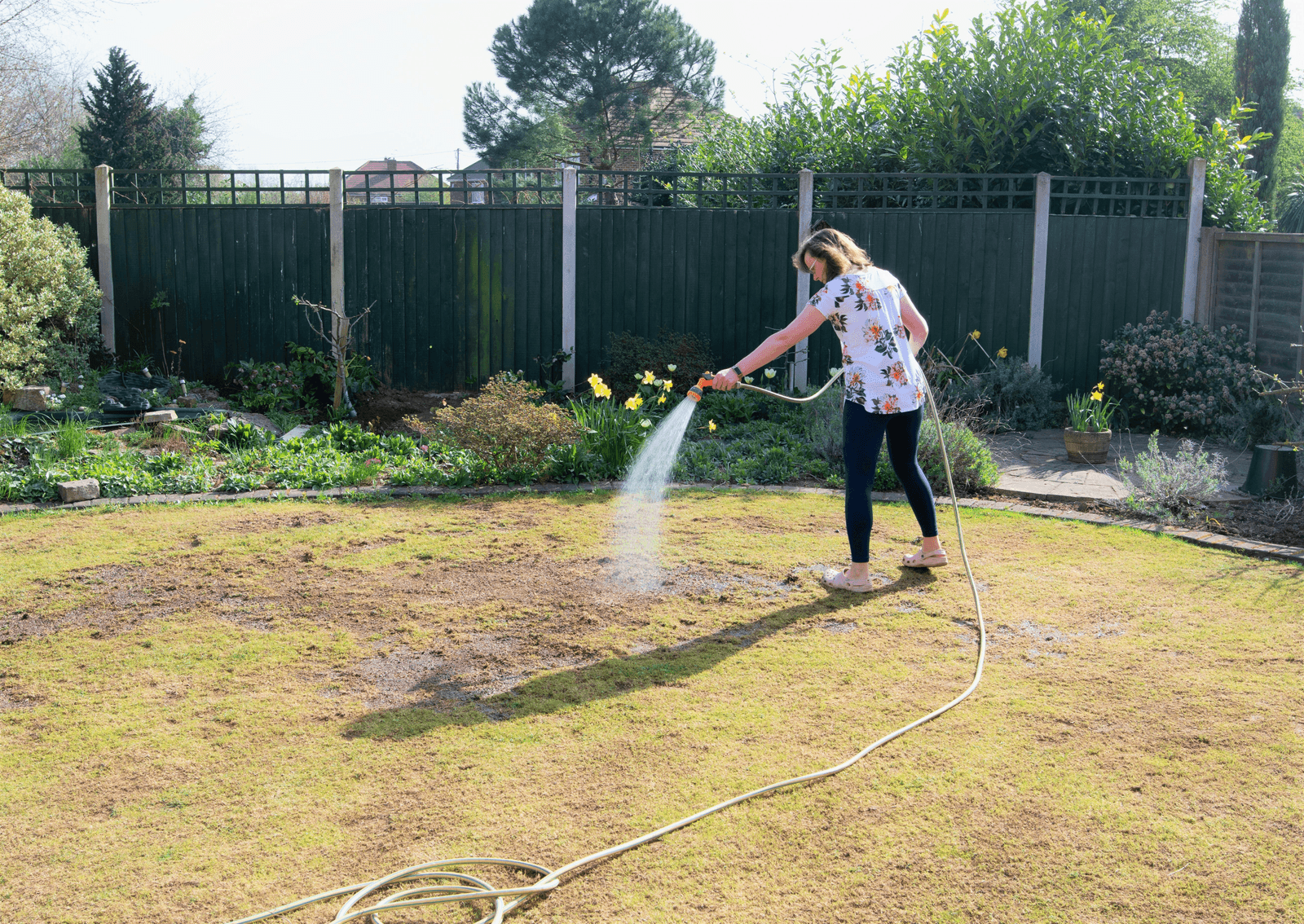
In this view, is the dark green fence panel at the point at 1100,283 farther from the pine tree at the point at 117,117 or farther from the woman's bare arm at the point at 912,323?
the pine tree at the point at 117,117

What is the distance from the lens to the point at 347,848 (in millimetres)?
2789

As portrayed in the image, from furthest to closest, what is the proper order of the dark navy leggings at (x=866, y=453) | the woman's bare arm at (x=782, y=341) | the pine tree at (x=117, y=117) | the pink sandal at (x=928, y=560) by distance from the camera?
the pine tree at (x=117, y=117) → the pink sandal at (x=928, y=560) → the dark navy leggings at (x=866, y=453) → the woman's bare arm at (x=782, y=341)

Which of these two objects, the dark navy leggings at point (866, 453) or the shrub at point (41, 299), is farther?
the shrub at point (41, 299)

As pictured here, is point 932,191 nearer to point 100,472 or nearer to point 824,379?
point 824,379

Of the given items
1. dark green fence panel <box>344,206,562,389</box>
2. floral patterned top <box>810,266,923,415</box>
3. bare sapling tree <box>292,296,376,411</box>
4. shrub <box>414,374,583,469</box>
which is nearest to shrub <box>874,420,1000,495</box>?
shrub <box>414,374,583,469</box>

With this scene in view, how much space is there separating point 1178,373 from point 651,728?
771cm

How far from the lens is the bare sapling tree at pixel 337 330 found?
9.52m

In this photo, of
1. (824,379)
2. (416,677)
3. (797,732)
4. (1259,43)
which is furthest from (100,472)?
(1259,43)

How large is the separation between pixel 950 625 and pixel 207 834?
291cm

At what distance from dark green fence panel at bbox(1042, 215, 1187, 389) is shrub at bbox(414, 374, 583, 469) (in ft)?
18.5

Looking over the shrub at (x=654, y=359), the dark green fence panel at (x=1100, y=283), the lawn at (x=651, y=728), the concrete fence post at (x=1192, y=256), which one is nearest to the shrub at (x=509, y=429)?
the lawn at (x=651, y=728)

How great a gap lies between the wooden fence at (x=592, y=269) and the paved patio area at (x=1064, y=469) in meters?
1.62

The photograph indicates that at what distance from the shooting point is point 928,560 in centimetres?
519

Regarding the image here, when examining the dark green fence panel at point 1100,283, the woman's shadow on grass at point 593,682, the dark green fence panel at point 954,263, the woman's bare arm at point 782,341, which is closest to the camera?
the woman's shadow on grass at point 593,682
